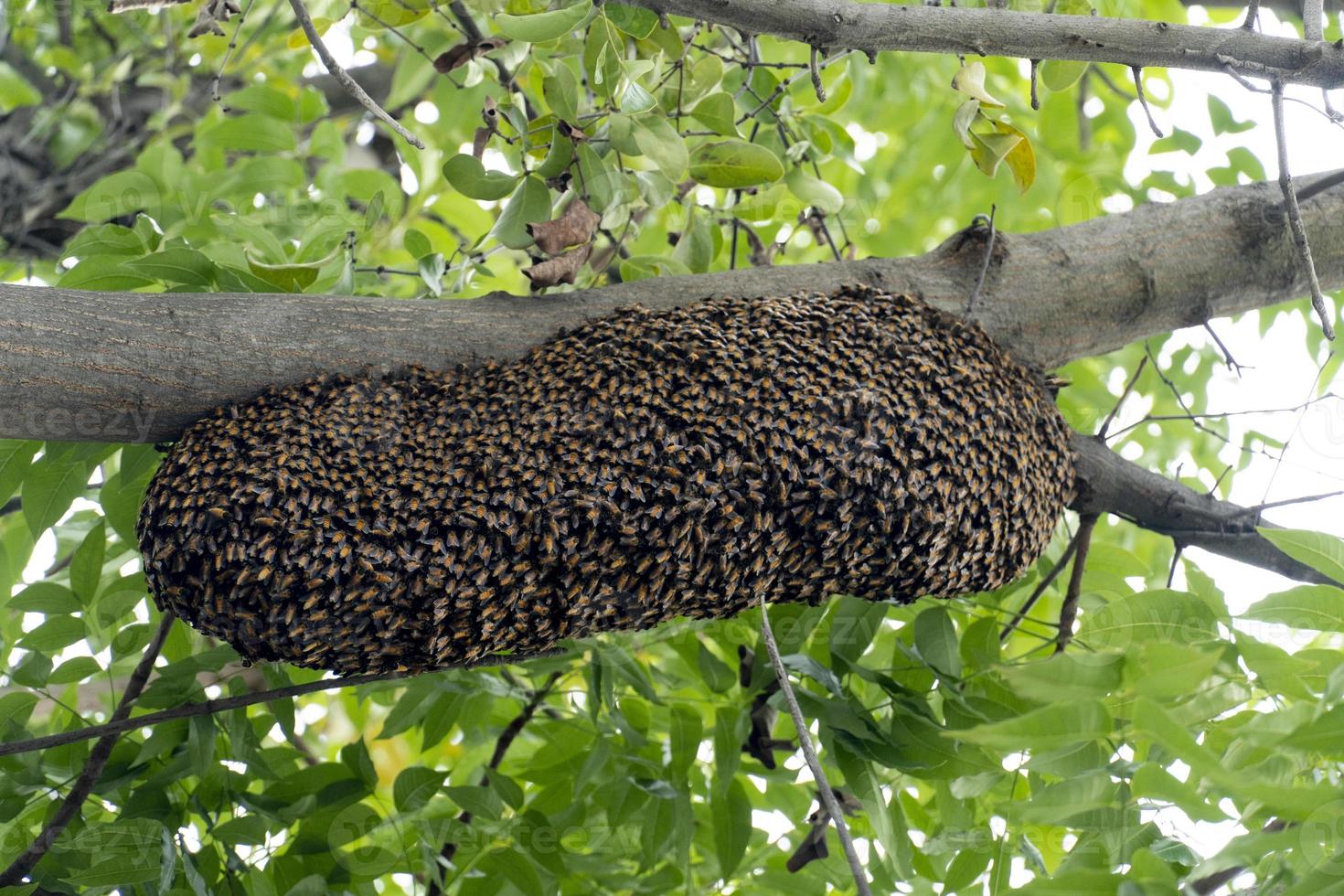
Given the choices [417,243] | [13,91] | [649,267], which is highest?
[649,267]

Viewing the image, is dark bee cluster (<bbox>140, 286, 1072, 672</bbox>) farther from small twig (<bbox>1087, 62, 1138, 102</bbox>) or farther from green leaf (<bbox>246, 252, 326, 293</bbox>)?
small twig (<bbox>1087, 62, 1138, 102</bbox>)

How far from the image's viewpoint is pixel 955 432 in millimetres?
1722

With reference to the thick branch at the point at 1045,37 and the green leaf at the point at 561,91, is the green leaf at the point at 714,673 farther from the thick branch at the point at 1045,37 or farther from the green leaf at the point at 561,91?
the thick branch at the point at 1045,37

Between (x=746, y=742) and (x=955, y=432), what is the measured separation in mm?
838

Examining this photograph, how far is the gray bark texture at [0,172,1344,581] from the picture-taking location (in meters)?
1.54

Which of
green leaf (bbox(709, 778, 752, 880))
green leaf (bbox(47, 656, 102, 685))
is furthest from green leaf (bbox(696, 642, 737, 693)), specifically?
green leaf (bbox(47, 656, 102, 685))

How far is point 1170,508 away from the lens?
210 cm

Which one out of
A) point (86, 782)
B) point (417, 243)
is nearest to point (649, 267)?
point (417, 243)

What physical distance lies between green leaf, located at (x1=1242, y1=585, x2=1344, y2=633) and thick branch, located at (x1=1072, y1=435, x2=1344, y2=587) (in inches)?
25.7

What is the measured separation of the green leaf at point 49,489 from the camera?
1.78 m

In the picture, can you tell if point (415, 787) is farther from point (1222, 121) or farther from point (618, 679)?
point (1222, 121)

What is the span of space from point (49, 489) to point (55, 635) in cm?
29

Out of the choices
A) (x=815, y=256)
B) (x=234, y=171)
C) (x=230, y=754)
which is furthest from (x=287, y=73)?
(x=230, y=754)

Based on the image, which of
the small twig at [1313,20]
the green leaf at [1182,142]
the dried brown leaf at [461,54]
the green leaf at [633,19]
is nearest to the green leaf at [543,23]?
the green leaf at [633,19]
